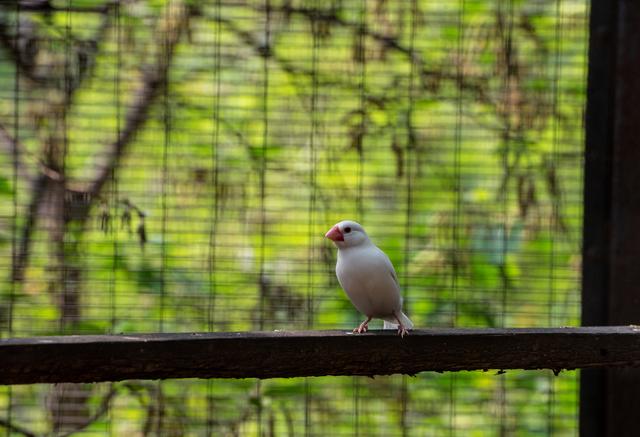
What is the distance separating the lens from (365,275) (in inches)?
70.1

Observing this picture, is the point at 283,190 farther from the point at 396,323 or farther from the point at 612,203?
the point at 612,203

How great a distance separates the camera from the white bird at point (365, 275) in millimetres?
1786

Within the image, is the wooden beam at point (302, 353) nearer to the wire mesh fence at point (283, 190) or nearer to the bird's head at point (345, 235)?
the bird's head at point (345, 235)

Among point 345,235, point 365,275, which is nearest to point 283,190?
point 345,235

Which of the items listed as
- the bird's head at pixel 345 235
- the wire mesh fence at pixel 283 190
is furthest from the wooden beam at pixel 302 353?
the wire mesh fence at pixel 283 190

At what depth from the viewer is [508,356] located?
1439 millimetres

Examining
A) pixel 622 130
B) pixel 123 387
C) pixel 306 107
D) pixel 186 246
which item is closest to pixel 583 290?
pixel 622 130

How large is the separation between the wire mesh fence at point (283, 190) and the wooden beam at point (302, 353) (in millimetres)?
719

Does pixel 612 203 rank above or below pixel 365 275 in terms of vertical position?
above

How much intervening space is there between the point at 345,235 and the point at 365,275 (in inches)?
4.7

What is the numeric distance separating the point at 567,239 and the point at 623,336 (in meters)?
0.76

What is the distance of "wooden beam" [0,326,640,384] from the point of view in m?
1.24

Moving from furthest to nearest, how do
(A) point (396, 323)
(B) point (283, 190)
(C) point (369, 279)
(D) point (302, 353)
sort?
(B) point (283, 190)
(A) point (396, 323)
(C) point (369, 279)
(D) point (302, 353)

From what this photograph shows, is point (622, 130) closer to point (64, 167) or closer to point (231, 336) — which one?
point (231, 336)
